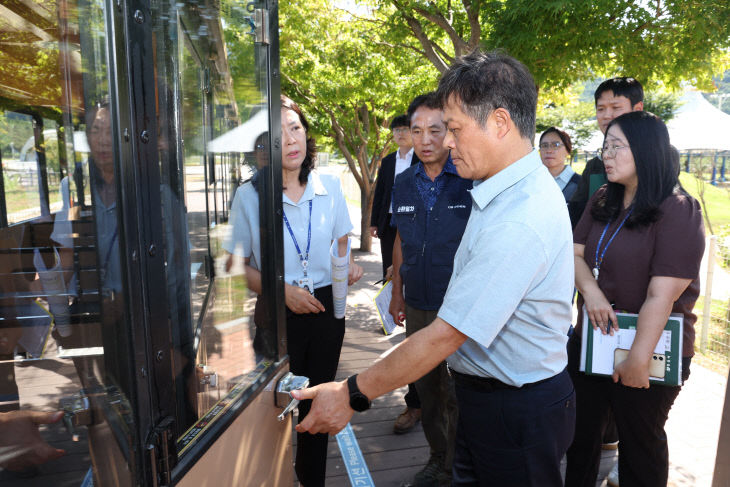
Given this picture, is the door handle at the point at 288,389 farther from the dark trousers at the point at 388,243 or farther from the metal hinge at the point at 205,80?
Result: the dark trousers at the point at 388,243

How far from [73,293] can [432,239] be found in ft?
6.35

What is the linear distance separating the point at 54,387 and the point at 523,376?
4.17ft

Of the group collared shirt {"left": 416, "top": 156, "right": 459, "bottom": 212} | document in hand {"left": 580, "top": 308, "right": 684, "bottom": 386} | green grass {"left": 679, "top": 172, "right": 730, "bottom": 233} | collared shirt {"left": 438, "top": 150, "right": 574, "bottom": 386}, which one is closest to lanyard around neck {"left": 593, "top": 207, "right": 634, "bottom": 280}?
document in hand {"left": 580, "top": 308, "right": 684, "bottom": 386}

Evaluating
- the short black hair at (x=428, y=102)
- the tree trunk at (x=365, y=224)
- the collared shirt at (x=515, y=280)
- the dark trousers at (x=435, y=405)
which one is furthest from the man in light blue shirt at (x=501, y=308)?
the tree trunk at (x=365, y=224)

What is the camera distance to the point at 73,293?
1127 mm

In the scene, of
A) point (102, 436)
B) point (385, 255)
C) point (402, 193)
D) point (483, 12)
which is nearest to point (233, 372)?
point (102, 436)

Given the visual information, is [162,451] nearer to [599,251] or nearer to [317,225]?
[317,225]

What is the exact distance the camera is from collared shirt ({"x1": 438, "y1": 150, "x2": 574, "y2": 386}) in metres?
1.46

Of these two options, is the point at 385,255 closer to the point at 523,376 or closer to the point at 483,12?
the point at 483,12

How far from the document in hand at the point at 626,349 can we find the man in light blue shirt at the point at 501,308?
2.14ft

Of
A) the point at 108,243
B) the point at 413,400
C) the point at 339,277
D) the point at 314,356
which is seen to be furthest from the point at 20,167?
the point at 413,400

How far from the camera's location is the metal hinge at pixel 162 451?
1.05m

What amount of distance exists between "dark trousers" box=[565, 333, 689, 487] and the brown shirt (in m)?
0.26

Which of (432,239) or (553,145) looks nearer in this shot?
(432,239)
